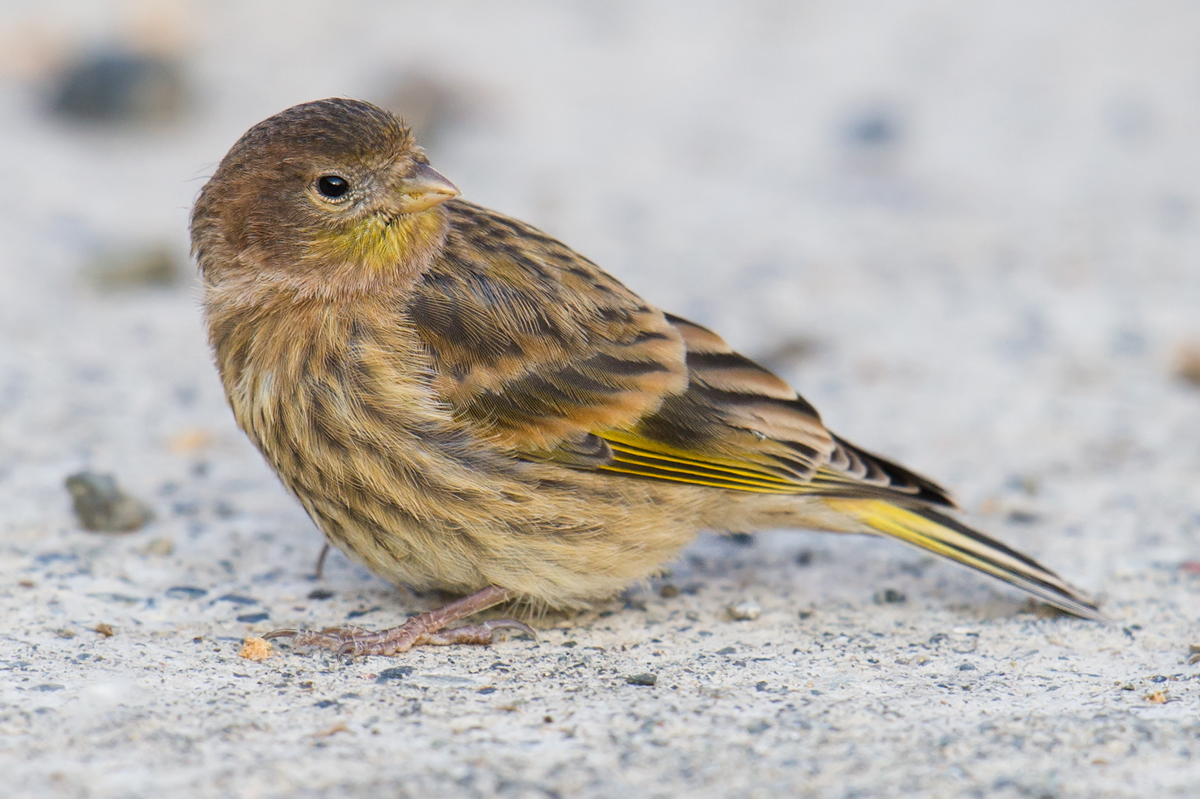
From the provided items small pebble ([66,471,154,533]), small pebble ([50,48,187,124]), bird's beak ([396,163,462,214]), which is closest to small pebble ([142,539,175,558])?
small pebble ([66,471,154,533])

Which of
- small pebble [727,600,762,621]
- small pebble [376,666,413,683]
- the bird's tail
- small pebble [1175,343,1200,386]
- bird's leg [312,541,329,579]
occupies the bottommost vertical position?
small pebble [376,666,413,683]

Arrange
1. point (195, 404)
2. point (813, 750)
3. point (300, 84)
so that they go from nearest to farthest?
point (813, 750), point (195, 404), point (300, 84)

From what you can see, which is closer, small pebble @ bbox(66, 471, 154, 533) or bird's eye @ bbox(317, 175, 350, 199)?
bird's eye @ bbox(317, 175, 350, 199)

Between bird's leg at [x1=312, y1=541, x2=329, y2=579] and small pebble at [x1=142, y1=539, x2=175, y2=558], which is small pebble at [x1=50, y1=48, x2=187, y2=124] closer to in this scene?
small pebble at [x1=142, y1=539, x2=175, y2=558]

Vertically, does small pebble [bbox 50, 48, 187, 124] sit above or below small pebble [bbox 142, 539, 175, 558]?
above

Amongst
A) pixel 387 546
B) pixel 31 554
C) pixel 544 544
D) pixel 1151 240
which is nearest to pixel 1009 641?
pixel 544 544

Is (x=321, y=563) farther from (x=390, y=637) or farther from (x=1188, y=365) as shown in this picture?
Result: (x=1188, y=365)

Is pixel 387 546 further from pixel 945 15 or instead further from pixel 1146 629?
pixel 945 15
